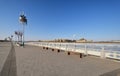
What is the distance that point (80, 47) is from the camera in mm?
15242

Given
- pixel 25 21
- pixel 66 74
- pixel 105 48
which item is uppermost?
pixel 25 21

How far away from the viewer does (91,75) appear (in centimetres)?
627

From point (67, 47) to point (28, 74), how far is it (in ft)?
40.0

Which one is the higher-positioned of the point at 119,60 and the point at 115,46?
the point at 115,46

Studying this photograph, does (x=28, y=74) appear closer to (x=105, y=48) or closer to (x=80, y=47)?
(x=105, y=48)

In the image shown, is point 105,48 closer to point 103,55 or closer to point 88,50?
point 103,55

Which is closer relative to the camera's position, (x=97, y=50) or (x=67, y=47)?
(x=97, y=50)

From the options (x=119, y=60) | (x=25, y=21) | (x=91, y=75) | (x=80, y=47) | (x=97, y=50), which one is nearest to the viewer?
(x=91, y=75)

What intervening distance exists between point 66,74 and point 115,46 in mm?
5710

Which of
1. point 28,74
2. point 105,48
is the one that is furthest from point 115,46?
point 28,74

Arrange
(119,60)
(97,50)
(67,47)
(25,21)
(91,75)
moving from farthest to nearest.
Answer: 1. (25,21)
2. (67,47)
3. (97,50)
4. (119,60)
5. (91,75)

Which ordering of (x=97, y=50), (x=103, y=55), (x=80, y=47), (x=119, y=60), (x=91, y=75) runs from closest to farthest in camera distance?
1. (x=91, y=75)
2. (x=119, y=60)
3. (x=103, y=55)
4. (x=97, y=50)
5. (x=80, y=47)

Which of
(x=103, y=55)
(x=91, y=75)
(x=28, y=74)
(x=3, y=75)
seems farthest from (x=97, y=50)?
(x=3, y=75)

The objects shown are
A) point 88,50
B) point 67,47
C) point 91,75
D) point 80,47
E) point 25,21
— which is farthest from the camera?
point 25,21
